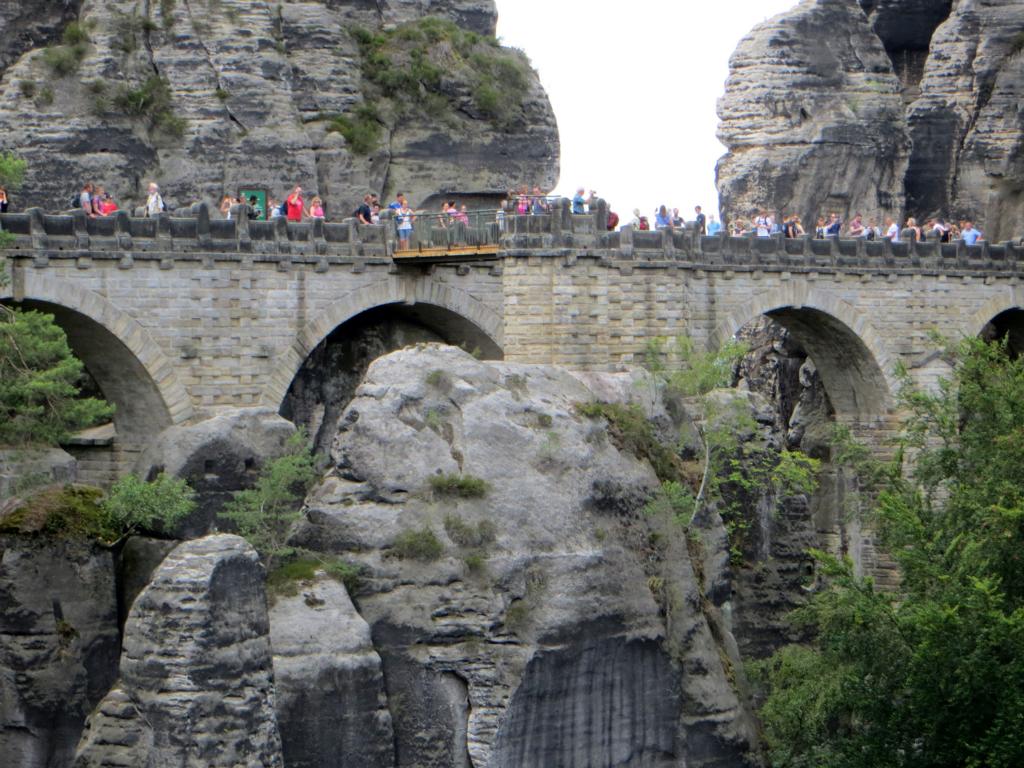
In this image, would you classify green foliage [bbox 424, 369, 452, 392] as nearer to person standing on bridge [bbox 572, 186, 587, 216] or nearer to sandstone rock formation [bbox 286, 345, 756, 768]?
sandstone rock formation [bbox 286, 345, 756, 768]

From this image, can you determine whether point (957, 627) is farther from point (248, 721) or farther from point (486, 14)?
point (486, 14)

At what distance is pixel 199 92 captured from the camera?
155 feet

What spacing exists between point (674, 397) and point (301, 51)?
1628 cm

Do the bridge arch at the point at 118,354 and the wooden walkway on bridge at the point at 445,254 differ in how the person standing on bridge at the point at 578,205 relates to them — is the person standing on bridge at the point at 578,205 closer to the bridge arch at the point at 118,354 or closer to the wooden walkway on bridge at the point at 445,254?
the wooden walkway on bridge at the point at 445,254

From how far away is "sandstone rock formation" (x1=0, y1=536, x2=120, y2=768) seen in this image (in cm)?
3145

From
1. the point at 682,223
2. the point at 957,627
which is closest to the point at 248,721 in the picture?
the point at 957,627

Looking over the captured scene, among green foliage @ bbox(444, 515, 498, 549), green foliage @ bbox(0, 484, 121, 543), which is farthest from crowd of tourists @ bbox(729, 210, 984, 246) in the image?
green foliage @ bbox(0, 484, 121, 543)

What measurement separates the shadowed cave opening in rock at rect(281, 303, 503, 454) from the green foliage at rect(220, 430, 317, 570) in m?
11.0

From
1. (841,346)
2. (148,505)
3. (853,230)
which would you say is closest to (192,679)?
(148,505)

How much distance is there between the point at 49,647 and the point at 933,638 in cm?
1366

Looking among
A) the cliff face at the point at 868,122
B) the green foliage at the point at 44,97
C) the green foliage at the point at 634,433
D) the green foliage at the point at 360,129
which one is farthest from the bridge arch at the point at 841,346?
the green foliage at the point at 44,97

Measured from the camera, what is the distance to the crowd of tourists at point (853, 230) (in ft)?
166

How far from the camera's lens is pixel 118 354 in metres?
41.5

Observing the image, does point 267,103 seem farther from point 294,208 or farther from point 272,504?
point 272,504
